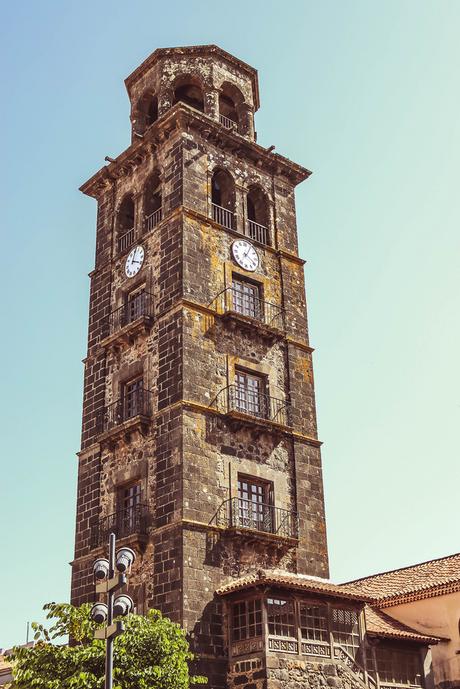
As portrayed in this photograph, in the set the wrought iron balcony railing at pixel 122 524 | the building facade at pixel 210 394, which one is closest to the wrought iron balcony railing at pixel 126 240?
the building facade at pixel 210 394

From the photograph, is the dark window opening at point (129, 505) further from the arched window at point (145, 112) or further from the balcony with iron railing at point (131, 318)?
the arched window at point (145, 112)

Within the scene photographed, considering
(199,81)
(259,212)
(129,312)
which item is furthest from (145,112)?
(129,312)

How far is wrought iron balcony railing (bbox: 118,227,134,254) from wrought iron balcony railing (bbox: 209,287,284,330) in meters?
4.91

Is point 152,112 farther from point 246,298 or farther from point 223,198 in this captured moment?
point 246,298

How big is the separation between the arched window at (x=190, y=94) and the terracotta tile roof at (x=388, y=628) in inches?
793

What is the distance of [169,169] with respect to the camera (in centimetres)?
3155

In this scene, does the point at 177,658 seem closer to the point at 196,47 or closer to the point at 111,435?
the point at 111,435

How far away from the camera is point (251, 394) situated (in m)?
29.2

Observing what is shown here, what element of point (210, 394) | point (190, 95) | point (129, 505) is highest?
point (190, 95)

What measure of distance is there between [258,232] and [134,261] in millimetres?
4827

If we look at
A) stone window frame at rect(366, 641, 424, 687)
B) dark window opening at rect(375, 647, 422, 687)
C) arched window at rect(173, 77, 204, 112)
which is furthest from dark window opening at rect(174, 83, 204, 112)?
dark window opening at rect(375, 647, 422, 687)

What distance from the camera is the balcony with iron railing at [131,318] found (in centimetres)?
2936

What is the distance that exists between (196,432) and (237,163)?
38.1 ft

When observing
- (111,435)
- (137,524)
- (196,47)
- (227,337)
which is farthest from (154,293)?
(196,47)
